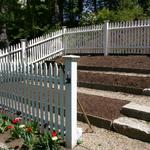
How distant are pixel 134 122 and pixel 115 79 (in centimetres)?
278

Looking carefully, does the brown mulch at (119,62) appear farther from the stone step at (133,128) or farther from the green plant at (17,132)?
the green plant at (17,132)

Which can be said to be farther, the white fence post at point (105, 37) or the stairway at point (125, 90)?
the white fence post at point (105, 37)

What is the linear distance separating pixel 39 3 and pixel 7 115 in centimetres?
1531

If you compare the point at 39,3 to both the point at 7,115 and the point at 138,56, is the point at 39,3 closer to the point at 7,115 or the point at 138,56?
the point at 138,56

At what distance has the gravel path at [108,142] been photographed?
417 cm

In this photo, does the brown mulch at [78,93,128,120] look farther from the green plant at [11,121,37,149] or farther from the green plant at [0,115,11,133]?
the green plant at [0,115,11,133]

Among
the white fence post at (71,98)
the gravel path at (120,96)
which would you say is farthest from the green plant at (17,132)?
the gravel path at (120,96)

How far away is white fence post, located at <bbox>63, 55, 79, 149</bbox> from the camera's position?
12.9 feet

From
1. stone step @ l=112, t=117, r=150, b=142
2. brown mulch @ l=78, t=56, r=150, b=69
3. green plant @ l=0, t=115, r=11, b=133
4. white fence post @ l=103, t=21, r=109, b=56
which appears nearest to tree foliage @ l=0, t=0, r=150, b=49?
white fence post @ l=103, t=21, r=109, b=56

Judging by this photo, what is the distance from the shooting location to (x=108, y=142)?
4.36m

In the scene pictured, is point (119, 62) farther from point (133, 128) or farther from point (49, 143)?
point (49, 143)

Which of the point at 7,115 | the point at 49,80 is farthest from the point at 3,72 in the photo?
the point at 49,80

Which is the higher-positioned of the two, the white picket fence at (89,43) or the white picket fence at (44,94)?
the white picket fence at (89,43)

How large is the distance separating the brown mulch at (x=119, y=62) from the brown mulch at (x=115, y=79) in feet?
3.16
